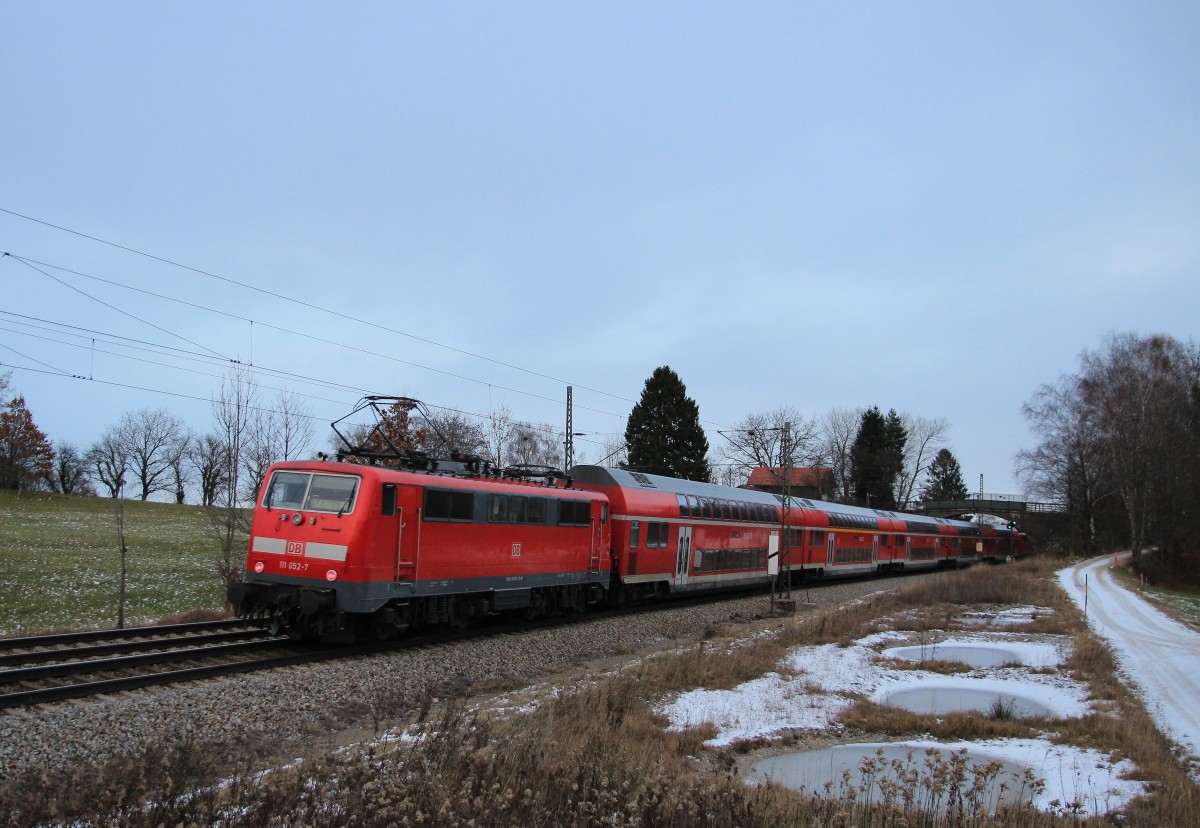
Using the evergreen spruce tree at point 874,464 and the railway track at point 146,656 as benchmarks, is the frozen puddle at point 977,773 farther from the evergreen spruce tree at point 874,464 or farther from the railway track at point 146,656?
the evergreen spruce tree at point 874,464

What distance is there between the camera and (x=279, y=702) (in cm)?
1004

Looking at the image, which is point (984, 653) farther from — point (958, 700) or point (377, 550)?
point (377, 550)

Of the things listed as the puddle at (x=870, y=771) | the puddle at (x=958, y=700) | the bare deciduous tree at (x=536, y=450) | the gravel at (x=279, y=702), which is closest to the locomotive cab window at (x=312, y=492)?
the gravel at (x=279, y=702)

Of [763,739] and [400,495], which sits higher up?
[400,495]

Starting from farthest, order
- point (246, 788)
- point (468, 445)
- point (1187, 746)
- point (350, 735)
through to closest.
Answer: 1. point (468, 445)
2. point (1187, 746)
3. point (350, 735)
4. point (246, 788)

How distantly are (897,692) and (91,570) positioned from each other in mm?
25548

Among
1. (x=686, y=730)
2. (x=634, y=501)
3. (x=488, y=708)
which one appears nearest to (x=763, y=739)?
(x=686, y=730)

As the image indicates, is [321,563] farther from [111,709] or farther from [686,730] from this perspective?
[686,730]

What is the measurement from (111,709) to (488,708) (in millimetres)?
4209

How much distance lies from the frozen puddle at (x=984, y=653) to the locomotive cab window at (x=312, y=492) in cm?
1088

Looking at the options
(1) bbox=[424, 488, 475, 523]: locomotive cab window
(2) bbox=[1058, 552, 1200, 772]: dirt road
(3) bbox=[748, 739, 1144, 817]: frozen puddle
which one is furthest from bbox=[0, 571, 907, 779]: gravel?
(2) bbox=[1058, 552, 1200, 772]: dirt road

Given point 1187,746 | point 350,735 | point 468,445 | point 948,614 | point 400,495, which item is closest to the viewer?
point 350,735

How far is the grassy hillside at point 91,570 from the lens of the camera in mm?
→ 19672

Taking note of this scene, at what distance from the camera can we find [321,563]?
43.2ft
